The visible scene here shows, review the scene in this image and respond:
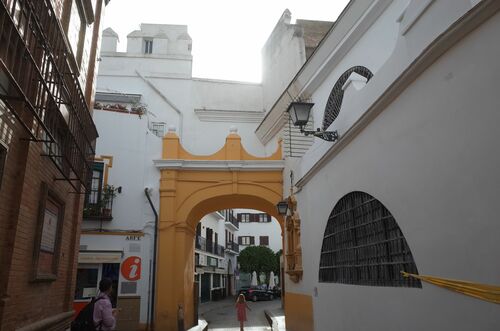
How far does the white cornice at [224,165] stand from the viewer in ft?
43.7

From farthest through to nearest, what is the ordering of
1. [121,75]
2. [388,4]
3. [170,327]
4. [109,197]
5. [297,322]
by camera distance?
1. [121,75]
2. [109,197]
3. [170,327]
4. [297,322]
5. [388,4]

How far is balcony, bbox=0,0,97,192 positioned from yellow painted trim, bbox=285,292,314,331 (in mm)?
5241

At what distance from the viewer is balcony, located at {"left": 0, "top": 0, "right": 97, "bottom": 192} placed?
346 centimetres

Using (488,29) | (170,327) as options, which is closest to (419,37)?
(488,29)

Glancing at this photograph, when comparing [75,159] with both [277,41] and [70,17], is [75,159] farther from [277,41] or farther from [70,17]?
[277,41]

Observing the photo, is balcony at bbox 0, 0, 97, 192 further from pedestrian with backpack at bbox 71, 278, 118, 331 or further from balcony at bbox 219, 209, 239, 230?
balcony at bbox 219, 209, 239, 230

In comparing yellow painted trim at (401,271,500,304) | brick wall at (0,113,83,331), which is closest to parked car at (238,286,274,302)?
brick wall at (0,113,83,331)

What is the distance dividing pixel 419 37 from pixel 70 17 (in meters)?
5.05

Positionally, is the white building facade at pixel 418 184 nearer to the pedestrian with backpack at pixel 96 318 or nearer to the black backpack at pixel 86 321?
the pedestrian with backpack at pixel 96 318

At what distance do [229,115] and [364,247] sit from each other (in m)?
14.7

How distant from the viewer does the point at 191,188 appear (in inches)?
528

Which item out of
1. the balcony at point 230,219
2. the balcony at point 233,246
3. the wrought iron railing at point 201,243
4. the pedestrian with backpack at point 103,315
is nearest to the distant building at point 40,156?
the pedestrian with backpack at point 103,315

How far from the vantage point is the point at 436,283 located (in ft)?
13.6

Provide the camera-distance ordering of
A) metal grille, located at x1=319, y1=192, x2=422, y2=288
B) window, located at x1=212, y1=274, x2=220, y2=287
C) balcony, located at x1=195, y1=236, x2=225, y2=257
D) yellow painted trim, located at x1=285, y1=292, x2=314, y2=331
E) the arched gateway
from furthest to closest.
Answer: window, located at x1=212, y1=274, x2=220, y2=287, balcony, located at x1=195, y1=236, x2=225, y2=257, the arched gateway, yellow painted trim, located at x1=285, y1=292, x2=314, y2=331, metal grille, located at x1=319, y1=192, x2=422, y2=288
